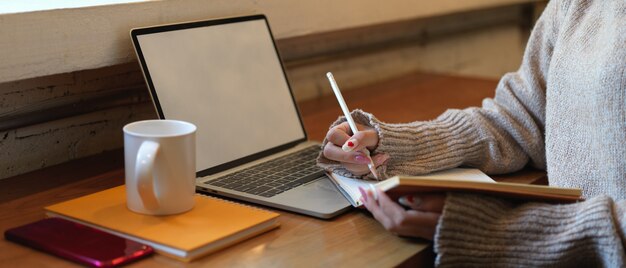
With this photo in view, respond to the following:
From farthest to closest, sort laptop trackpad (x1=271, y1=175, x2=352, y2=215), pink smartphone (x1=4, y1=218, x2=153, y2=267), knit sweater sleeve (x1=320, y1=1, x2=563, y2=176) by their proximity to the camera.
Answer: knit sweater sleeve (x1=320, y1=1, x2=563, y2=176), laptop trackpad (x1=271, y1=175, x2=352, y2=215), pink smartphone (x1=4, y1=218, x2=153, y2=267)

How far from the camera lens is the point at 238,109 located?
3.99 ft

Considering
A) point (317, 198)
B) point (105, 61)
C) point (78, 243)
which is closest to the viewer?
point (78, 243)

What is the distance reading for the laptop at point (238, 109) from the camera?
1.06 metres

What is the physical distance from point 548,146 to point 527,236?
0.33 m

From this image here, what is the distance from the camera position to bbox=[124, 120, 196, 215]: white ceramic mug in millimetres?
874

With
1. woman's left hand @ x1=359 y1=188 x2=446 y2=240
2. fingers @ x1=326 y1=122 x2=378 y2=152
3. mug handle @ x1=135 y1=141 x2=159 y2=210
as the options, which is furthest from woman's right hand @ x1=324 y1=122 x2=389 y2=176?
mug handle @ x1=135 y1=141 x2=159 y2=210

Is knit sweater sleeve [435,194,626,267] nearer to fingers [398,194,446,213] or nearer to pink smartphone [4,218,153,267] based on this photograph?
fingers [398,194,446,213]

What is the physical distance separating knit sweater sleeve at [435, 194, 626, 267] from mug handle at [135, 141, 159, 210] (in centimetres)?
33

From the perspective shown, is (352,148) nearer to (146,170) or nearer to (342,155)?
(342,155)

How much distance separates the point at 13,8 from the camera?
1054mm

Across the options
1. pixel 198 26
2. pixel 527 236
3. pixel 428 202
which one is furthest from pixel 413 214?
pixel 198 26

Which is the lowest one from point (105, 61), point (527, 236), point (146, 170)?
point (527, 236)

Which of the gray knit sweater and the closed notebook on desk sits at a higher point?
the closed notebook on desk

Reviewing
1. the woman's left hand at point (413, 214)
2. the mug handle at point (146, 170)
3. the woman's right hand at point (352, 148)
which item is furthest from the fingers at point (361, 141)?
the mug handle at point (146, 170)
